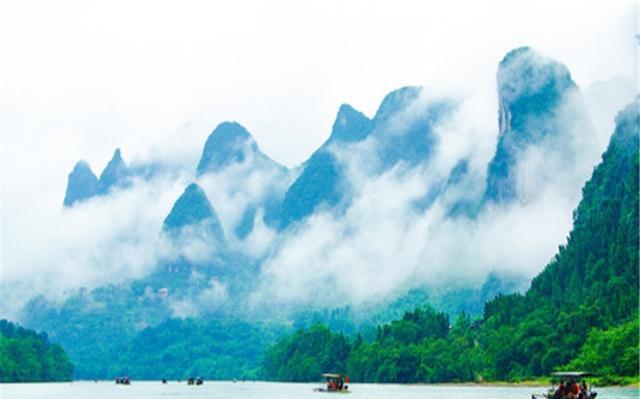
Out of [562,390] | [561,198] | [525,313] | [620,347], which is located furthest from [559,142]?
[562,390]

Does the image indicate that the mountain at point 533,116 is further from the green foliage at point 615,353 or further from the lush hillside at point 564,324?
the green foliage at point 615,353

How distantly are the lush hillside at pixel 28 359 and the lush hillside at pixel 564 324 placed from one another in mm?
32317

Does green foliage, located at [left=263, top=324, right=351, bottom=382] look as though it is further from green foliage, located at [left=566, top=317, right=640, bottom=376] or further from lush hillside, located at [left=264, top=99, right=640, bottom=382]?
green foliage, located at [left=566, top=317, right=640, bottom=376]

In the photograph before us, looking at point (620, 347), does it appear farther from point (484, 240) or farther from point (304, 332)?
point (484, 240)

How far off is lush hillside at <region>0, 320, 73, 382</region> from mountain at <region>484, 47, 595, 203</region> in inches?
3213

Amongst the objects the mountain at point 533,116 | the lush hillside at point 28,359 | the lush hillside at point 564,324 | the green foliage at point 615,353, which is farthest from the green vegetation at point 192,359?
the green foliage at point 615,353

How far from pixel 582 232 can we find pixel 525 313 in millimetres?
10430

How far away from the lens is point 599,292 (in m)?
97.4

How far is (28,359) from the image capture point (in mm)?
135625

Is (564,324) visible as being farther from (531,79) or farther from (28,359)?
(531,79)

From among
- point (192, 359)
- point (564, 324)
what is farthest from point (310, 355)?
point (192, 359)

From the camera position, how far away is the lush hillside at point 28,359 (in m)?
131

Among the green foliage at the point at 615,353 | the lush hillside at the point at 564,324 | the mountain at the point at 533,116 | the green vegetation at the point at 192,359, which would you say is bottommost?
the green foliage at the point at 615,353

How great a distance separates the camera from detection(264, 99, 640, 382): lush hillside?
90.4 metres
